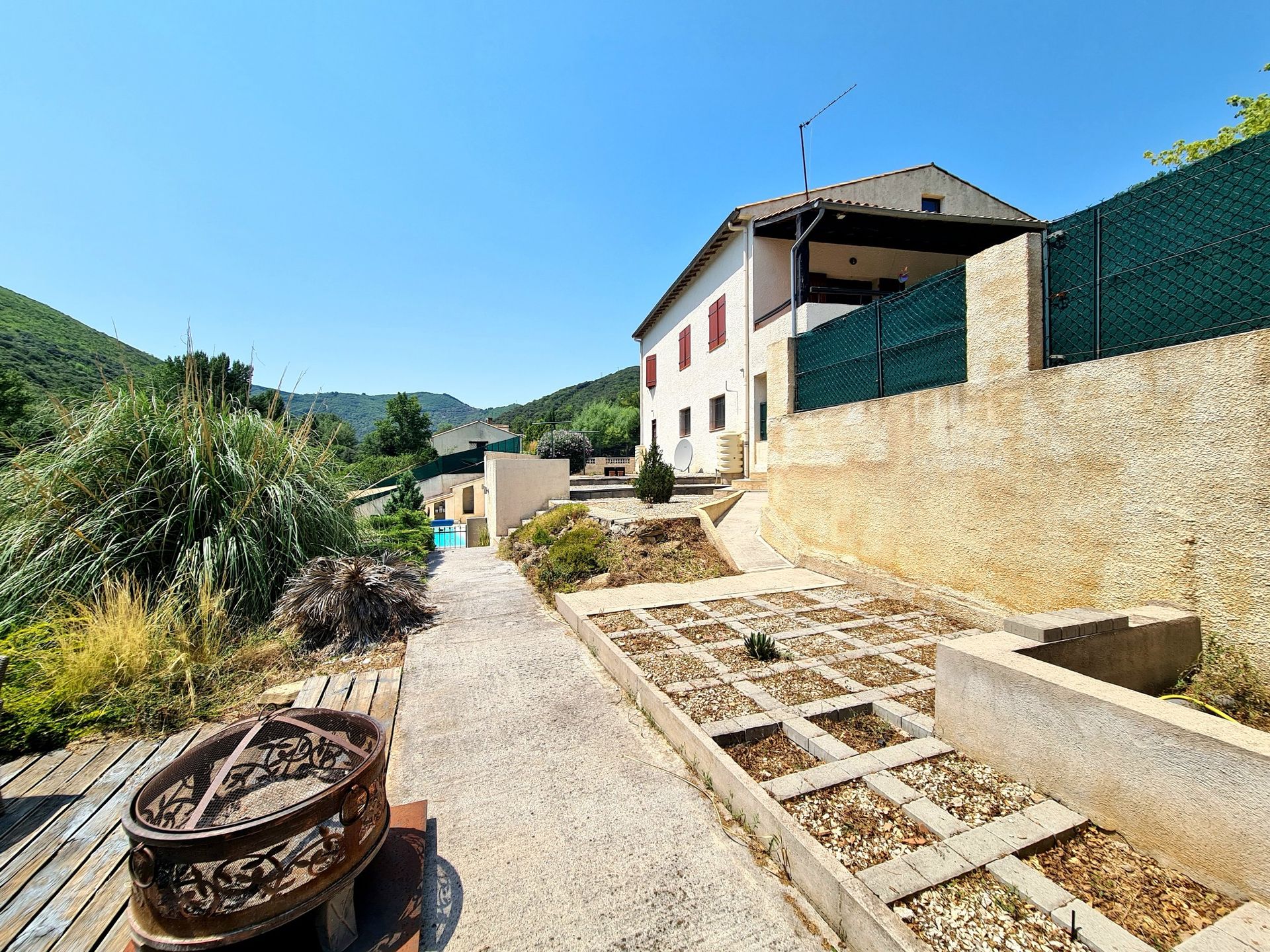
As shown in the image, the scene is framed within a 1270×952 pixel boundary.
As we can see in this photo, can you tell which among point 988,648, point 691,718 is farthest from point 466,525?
point 988,648

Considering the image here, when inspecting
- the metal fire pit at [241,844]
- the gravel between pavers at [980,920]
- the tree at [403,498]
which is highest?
the tree at [403,498]

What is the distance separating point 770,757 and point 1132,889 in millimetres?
1315

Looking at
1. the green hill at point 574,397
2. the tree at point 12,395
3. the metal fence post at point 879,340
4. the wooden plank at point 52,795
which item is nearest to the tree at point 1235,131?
the metal fence post at point 879,340

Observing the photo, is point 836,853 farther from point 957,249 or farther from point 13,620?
point 957,249

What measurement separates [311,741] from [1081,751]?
10.4 feet

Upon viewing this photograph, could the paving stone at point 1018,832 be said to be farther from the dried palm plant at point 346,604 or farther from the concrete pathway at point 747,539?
the dried palm plant at point 346,604

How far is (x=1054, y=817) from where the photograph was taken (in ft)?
6.70

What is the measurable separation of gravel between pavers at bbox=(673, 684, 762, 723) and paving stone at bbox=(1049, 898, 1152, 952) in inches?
59.8

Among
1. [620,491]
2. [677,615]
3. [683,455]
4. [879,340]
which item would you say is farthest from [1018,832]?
[683,455]

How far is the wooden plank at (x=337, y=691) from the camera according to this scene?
11.4 ft

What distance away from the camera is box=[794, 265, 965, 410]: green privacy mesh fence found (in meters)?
4.75

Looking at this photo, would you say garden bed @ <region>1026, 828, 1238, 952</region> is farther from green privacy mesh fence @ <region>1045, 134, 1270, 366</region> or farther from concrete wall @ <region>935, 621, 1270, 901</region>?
green privacy mesh fence @ <region>1045, 134, 1270, 366</region>

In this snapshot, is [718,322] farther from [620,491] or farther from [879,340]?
[879,340]

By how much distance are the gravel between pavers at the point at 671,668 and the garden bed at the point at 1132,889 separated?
76.3 inches
